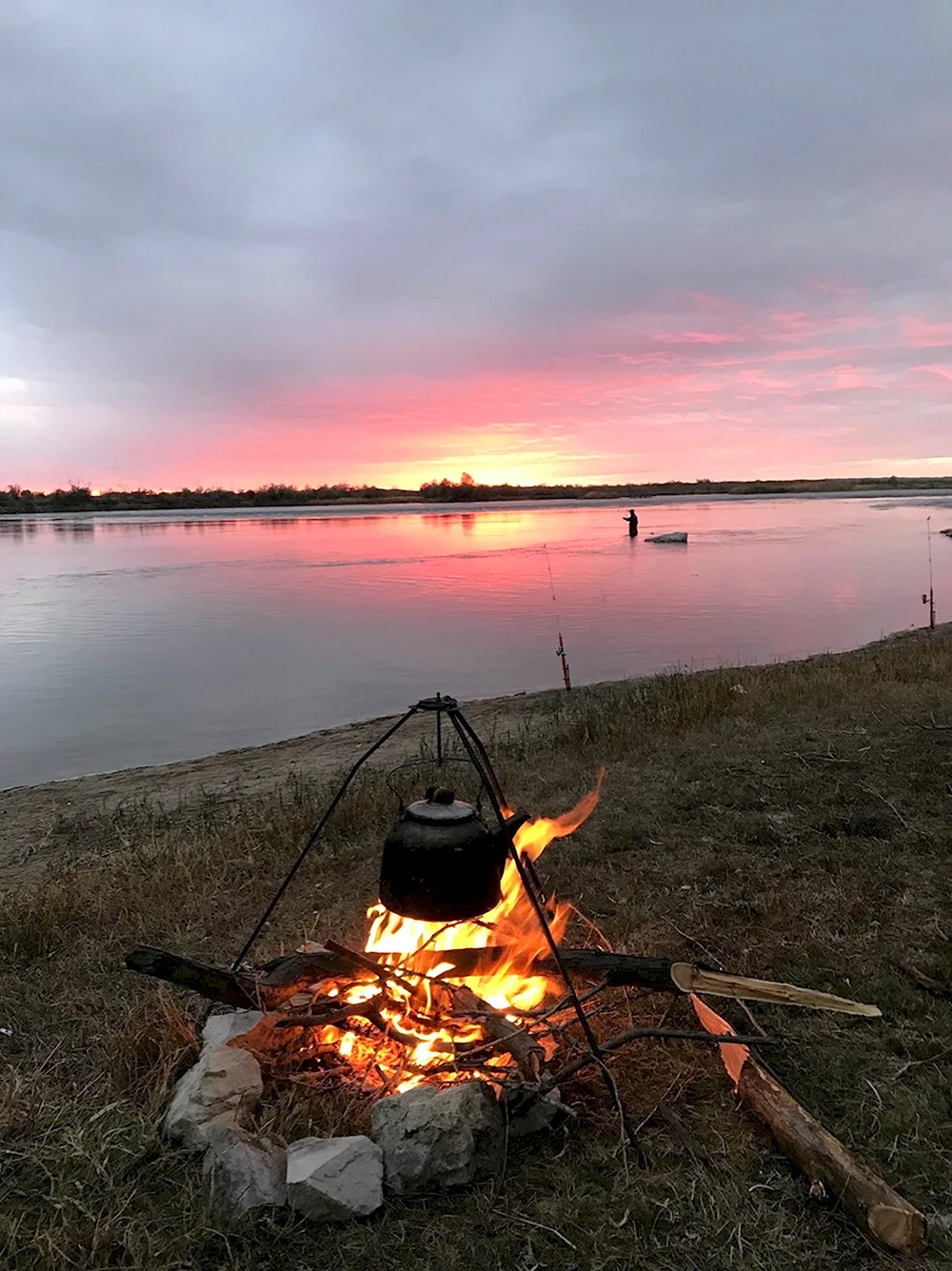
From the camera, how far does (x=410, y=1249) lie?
2631 millimetres

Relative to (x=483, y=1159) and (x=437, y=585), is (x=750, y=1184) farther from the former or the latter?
(x=437, y=585)

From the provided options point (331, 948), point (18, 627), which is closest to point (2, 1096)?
point (331, 948)

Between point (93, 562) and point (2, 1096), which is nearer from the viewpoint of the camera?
point (2, 1096)

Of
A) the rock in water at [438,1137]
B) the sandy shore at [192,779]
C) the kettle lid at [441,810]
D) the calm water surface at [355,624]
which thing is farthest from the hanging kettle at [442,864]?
the calm water surface at [355,624]

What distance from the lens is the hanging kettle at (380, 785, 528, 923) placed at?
10.4ft

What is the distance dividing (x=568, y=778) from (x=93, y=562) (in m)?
34.6

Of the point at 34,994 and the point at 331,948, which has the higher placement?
the point at 331,948

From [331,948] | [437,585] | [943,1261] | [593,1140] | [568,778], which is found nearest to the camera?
[943,1261]

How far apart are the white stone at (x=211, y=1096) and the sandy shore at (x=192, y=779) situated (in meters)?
4.14

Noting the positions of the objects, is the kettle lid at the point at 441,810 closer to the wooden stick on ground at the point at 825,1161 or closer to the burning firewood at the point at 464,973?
the burning firewood at the point at 464,973

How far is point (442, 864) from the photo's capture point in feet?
10.4

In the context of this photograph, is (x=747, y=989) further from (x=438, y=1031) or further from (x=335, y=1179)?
(x=335, y=1179)

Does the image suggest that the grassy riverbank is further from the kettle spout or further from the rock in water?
the kettle spout

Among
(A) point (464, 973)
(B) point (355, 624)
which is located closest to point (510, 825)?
(A) point (464, 973)
